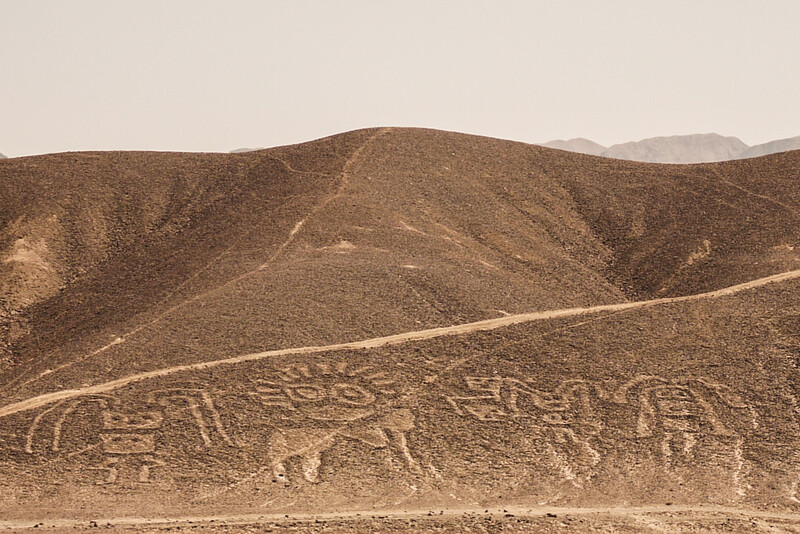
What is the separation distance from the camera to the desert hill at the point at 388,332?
57.8ft

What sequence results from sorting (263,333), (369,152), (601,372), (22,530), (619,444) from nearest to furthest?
(22,530)
(619,444)
(601,372)
(263,333)
(369,152)

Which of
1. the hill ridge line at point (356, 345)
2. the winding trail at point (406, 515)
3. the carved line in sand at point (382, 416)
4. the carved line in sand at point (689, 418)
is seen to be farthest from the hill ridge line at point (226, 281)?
the carved line in sand at point (689, 418)

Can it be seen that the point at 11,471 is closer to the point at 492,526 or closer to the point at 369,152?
the point at 492,526

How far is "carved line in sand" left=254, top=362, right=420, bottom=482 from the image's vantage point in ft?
60.2

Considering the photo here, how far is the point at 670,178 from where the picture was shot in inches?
1757

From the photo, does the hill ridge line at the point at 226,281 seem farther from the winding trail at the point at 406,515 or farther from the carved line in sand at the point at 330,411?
the winding trail at the point at 406,515

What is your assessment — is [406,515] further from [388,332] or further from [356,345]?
[388,332]

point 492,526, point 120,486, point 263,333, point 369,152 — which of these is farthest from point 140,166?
point 492,526

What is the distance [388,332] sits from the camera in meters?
25.7

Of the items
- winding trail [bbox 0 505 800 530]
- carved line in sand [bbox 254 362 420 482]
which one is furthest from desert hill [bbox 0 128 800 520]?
winding trail [bbox 0 505 800 530]

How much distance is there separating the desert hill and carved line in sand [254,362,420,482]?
0.07 m

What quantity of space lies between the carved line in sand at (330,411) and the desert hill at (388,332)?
0.23 ft

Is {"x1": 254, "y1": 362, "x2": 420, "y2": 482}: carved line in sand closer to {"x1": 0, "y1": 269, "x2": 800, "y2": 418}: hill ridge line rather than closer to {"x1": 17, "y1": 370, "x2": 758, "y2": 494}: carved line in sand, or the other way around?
{"x1": 17, "y1": 370, "x2": 758, "y2": 494}: carved line in sand

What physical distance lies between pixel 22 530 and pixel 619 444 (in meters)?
11.8
